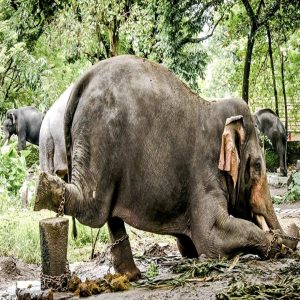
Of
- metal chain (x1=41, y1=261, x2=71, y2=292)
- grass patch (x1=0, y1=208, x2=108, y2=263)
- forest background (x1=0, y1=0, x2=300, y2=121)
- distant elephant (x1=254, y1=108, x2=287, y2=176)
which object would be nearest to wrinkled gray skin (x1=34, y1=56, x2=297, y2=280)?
metal chain (x1=41, y1=261, x2=71, y2=292)

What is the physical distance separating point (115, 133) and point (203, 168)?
921 millimetres

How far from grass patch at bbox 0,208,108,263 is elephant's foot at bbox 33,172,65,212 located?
319 cm

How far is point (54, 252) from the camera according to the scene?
4711 millimetres

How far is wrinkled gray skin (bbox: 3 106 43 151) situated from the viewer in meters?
19.0

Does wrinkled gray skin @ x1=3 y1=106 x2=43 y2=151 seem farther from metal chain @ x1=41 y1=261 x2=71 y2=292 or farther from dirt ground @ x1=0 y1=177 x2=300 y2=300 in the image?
metal chain @ x1=41 y1=261 x2=71 y2=292

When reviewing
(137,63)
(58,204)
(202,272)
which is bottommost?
(202,272)

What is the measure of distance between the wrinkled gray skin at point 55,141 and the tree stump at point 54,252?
13.5 feet

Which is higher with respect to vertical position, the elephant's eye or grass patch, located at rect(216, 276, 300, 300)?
the elephant's eye

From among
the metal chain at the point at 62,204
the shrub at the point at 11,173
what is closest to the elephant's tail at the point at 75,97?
the metal chain at the point at 62,204

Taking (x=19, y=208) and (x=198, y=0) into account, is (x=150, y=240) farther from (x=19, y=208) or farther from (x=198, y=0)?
(x=198, y=0)

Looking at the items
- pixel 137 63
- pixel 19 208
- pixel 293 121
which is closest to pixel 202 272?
pixel 137 63

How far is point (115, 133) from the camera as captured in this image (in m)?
5.11

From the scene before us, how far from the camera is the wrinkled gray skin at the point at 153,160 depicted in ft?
16.6

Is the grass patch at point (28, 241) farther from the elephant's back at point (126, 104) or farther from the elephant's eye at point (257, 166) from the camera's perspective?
the elephant's back at point (126, 104)
